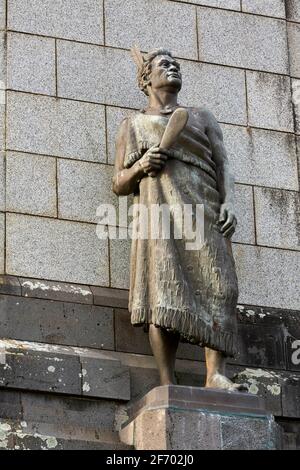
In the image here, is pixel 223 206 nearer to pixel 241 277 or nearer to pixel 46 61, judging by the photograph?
pixel 241 277

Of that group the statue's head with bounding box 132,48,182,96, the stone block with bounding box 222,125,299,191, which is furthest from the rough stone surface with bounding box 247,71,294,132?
the statue's head with bounding box 132,48,182,96

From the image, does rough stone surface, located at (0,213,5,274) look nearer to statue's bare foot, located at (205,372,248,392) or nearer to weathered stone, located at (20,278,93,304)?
weathered stone, located at (20,278,93,304)

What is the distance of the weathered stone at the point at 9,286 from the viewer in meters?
14.5

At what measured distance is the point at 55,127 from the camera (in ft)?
50.3

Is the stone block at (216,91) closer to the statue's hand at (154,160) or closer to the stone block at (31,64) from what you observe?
the stone block at (31,64)

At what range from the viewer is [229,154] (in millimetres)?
15852

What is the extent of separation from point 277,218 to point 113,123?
1652 mm

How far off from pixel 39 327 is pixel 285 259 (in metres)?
2.43

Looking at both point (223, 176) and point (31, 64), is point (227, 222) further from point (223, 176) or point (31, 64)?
point (31, 64)

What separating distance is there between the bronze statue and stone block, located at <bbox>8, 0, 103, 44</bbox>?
3.17 ft

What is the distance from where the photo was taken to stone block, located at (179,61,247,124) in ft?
52.4

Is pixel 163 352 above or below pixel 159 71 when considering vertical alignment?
below

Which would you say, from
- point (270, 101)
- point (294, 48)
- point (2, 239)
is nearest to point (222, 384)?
point (2, 239)

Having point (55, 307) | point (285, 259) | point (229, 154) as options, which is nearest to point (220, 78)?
point (229, 154)
